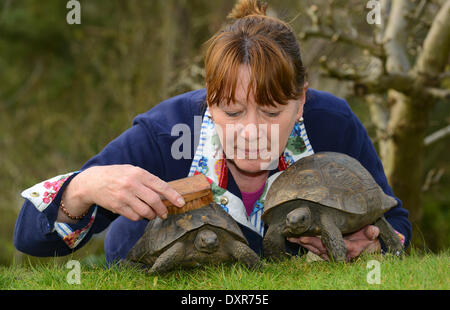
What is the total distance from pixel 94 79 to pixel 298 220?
422 inches

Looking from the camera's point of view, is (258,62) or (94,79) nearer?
(258,62)

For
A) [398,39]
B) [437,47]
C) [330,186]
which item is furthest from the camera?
[398,39]

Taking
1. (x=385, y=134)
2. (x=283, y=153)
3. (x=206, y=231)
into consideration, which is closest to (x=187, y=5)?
(x=385, y=134)

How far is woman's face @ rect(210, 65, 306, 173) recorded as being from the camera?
2.78 m

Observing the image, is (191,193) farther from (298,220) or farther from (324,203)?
(324,203)

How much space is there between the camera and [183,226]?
2.76m

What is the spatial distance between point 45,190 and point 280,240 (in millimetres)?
1364

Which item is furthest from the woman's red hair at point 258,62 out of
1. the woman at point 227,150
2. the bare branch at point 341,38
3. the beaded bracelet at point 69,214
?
the bare branch at point 341,38

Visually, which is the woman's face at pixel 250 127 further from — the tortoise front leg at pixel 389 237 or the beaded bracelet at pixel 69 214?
the beaded bracelet at pixel 69 214

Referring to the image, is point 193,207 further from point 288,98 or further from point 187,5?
point 187,5

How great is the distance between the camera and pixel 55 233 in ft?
9.75

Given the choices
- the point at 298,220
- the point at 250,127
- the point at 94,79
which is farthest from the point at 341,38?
the point at 94,79

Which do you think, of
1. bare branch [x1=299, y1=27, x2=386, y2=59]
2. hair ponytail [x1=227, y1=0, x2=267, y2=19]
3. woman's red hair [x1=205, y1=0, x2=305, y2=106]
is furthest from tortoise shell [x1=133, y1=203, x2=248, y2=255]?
bare branch [x1=299, y1=27, x2=386, y2=59]

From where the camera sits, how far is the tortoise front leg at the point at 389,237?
122 inches
